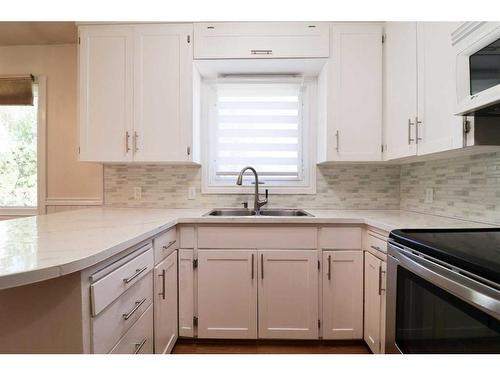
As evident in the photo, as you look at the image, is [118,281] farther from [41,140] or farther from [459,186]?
[41,140]

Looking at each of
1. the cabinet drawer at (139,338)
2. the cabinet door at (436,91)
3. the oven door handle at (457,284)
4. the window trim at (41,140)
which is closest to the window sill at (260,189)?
the cabinet door at (436,91)

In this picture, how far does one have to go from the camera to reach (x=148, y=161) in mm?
2016

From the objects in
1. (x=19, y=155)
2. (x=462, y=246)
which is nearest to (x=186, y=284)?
(x=462, y=246)

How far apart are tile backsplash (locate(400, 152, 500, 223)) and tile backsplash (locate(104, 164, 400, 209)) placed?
12.4 inches

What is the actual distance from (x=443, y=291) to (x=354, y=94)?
1.50 metres

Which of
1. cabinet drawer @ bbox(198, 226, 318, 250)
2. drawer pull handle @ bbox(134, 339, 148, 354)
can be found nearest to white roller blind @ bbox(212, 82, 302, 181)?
cabinet drawer @ bbox(198, 226, 318, 250)

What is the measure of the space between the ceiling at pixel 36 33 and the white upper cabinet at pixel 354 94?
80.9 inches

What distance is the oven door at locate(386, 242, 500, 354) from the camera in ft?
2.38

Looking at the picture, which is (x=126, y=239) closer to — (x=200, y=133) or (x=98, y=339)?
(x=98, y=339)

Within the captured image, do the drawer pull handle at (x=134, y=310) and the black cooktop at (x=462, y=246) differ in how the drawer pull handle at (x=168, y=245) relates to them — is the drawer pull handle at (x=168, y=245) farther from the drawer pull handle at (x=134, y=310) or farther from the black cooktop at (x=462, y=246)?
the black cooktop at (x=462, y=246)

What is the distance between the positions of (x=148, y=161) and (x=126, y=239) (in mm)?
1094

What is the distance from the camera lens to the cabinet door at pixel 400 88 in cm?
159

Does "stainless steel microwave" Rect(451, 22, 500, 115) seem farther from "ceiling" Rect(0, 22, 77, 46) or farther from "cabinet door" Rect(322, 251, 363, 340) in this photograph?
"ceiling" Rect(0, 22, 77, 46)

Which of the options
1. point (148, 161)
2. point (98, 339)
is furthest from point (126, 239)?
point (148, 161)
